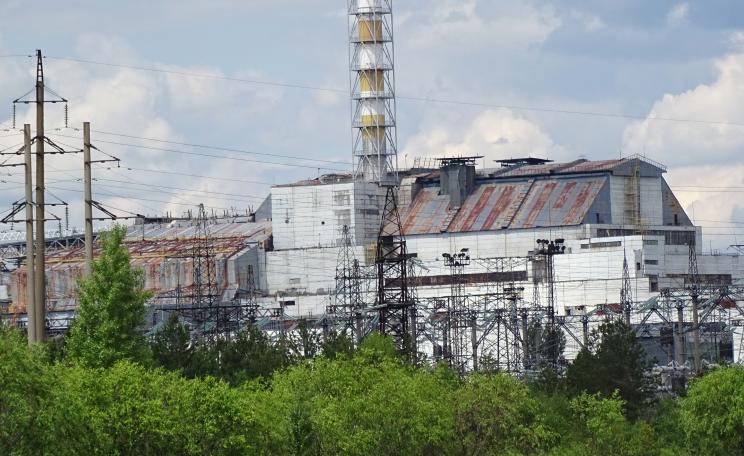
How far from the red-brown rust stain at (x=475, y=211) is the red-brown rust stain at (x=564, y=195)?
7.31 m

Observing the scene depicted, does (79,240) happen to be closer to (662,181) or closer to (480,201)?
(480,201)

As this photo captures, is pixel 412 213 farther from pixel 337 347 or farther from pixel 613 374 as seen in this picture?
pixel 337 347

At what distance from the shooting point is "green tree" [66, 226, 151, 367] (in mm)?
51094

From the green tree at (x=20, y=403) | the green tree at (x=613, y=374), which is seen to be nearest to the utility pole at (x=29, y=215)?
the green tree at (x=20, y=403)

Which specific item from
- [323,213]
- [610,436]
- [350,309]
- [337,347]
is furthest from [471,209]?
[610,436]

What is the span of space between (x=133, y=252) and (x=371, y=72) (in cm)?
2832

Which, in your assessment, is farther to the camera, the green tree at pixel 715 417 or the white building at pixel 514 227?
the white building at pixel 514 227

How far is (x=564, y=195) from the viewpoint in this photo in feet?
454

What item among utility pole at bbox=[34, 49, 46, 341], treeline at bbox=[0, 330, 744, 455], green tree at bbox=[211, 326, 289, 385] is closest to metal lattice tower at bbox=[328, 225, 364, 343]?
green tree at bbox=[211, 326, 289, 385]

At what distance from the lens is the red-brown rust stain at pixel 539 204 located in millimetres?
138125

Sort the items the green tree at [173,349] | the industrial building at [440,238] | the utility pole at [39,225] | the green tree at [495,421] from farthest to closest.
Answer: the industrial building at [440,238] → the green tree at [173,349] → the green tree at [495,421] → the utility pole at [39,225]

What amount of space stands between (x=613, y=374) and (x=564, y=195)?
62.4 meters

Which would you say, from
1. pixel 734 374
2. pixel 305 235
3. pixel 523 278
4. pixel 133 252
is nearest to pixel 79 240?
pixel 133 252

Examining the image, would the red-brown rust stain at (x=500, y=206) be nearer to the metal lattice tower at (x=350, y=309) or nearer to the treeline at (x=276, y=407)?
the metal lattice tower at (x=350, y=309)
